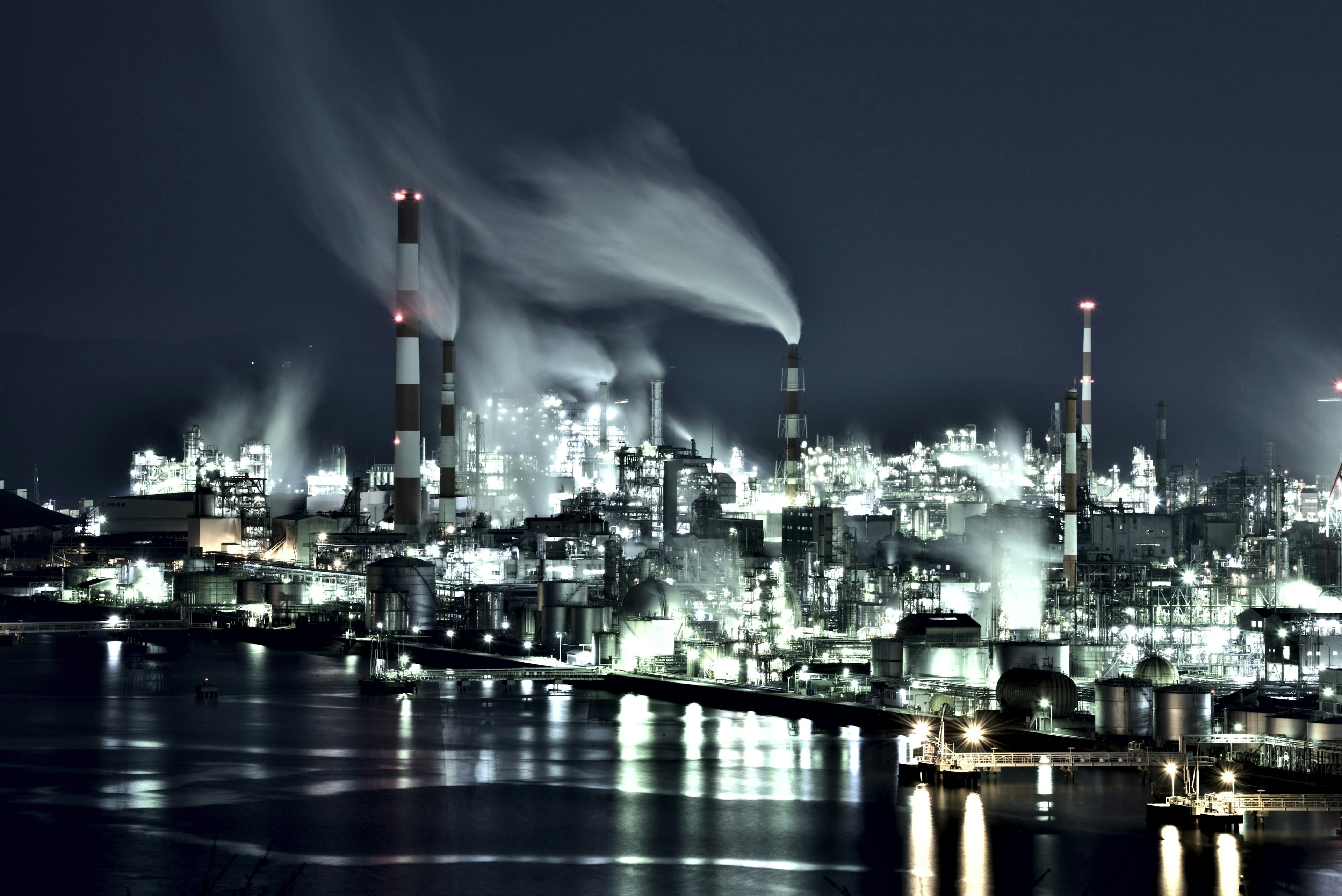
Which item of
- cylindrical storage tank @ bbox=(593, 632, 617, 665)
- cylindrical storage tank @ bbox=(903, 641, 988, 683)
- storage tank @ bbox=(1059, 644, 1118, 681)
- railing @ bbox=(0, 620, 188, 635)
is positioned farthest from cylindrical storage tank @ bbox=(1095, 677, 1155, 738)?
railing @ bbox=(0, 620, 188, 635)

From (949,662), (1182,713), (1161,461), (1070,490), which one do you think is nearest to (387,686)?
(949,662)

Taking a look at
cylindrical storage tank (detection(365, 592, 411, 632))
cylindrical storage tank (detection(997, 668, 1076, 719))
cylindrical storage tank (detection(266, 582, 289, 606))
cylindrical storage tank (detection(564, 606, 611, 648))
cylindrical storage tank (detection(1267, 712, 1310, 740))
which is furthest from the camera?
cylindrical storage tank (detection(266, 582, 289, 606))

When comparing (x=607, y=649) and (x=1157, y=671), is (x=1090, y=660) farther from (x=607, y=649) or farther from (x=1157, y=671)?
(x=607, y=649)

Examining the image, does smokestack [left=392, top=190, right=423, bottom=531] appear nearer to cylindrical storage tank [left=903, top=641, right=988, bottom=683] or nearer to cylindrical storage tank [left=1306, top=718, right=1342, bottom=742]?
cylindrical storage tank [left=903, top=641, right=988, bottom=683]

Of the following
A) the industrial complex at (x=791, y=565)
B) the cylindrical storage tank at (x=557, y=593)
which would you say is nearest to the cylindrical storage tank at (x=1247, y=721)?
the industrial complex at (x=791, y=565)

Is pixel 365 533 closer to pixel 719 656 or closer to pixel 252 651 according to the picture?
pixel 252 651

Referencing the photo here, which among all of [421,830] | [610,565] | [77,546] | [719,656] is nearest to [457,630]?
[610,565]
